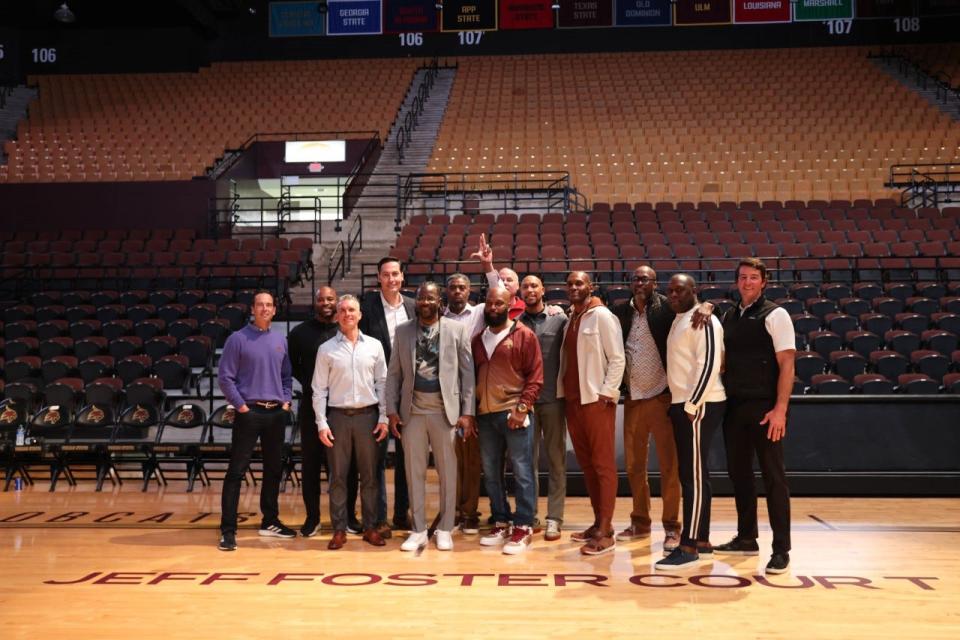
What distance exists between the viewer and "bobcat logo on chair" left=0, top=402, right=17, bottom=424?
8.13 metres

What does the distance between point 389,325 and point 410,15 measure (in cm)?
1859

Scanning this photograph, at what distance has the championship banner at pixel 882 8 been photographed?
22109mm


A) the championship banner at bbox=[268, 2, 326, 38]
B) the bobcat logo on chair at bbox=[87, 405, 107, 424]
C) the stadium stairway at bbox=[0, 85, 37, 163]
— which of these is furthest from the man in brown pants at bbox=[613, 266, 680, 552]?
the championship banner at bbox=[268, 2, 326, 38]

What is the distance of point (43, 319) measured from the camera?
1083cm

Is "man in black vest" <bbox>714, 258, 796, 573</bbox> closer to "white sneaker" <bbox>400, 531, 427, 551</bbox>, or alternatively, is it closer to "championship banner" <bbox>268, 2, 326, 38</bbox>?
"white sneaker" <bbox>400, 531, 427, 551</bbox>

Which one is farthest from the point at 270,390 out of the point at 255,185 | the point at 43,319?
the point at 255,185

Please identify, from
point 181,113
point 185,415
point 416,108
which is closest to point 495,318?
point 185,415

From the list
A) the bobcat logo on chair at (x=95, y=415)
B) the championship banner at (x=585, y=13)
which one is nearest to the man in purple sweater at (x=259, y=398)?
Answer: the bobcat logo on chair at (x=95, y=415)

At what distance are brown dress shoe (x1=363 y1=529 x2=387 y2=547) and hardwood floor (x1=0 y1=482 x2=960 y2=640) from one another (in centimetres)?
5

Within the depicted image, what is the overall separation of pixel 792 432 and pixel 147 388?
5825 mm

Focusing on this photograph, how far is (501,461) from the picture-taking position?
212 inches

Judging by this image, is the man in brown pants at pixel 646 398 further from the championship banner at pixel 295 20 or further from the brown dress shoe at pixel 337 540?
the championship banner at pixel 295 20

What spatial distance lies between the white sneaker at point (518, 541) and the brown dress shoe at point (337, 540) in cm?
93

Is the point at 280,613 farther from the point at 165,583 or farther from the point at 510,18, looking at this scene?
the point at 510,18
